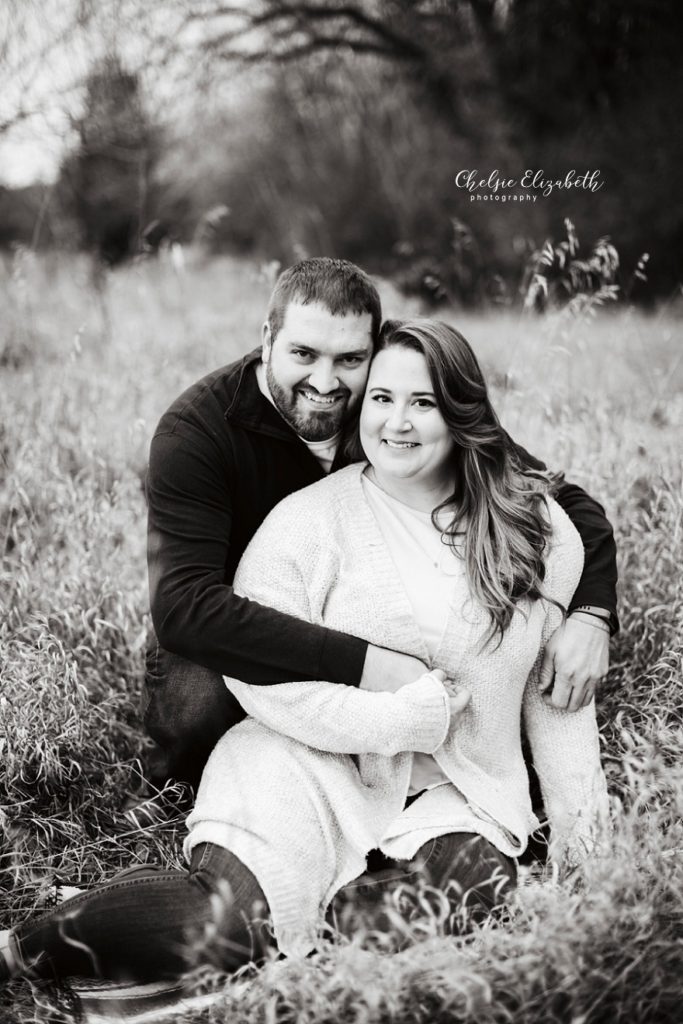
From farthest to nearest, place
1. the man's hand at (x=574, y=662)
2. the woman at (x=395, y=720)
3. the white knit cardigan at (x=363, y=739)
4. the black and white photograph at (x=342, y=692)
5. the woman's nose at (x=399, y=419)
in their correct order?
the man's hand at (x=574, y=662)
the woman's nose at (x=399, y=419)
the white knit cardigan at (x=363, y=739)
the woman at (x=395, y=720)
the black and white photograph at (x=342, y=692)

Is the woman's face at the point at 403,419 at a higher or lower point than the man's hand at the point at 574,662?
higher

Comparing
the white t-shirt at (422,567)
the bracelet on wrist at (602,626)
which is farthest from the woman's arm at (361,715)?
the bracelet on wrist at (602,626)

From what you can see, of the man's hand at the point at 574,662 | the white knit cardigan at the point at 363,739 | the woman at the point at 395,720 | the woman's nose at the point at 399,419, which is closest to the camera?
the woman at the point at 395,720

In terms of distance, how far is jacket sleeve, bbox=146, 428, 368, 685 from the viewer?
2.23 metres

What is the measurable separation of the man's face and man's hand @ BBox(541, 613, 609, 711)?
34.8 inches

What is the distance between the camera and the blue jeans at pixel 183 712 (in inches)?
99.7

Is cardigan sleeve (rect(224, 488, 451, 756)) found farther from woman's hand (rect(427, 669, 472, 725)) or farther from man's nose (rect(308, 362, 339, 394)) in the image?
man's nose (rect(308, 362, 339, 394))

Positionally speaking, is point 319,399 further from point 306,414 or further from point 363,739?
point 363,739

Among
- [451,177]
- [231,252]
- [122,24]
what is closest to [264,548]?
[122,24]

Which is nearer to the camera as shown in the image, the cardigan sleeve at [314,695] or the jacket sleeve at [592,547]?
the cardigan sleeve at [314,695]

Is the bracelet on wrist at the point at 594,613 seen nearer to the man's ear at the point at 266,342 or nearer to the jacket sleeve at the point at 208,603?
the jacket sleeve at the point at 208,603

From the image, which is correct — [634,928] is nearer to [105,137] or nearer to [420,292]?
[105,137]

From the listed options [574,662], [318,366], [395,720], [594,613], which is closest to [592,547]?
[594,613]

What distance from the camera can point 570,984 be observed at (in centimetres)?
181
